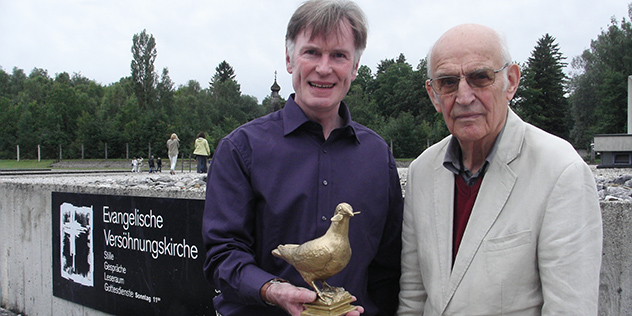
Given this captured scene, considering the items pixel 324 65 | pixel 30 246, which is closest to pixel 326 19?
pixel 324 65

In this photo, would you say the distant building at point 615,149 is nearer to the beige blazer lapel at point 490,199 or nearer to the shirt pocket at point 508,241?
the beige blazer lapel at point 490,199

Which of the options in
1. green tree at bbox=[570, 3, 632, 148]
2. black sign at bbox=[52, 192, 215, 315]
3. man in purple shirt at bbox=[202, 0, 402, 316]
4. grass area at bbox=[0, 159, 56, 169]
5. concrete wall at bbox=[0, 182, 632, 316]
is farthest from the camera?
green tree at bbox=[570, 3, 632, 148]

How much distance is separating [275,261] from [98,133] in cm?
5799

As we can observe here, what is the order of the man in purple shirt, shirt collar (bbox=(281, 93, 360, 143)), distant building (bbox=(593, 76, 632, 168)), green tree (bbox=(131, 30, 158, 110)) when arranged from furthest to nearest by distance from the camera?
green tree (bbox=(131, 30, 158, 110)) → distant building (bbox=(593, 76, 632, 168)) → shirt collar (bbox=(281, 93, 360, 143)) → the man in purple shirt

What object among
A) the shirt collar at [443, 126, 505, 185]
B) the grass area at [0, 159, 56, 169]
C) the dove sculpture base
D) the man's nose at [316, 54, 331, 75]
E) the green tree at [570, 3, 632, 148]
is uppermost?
the green tree at [570, 3, 632, 148]

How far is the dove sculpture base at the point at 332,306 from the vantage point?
1.78 meters

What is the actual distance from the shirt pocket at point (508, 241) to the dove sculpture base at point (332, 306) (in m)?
0.59

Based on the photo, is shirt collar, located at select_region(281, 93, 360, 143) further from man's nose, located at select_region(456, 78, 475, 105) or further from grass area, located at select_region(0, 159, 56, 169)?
grass area, located at select_region(0, 159, 56, 169)

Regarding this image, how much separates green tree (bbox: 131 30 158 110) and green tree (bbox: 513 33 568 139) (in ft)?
150

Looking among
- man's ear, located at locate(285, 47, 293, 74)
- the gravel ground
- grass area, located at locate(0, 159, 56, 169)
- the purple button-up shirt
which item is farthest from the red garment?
grass area, located at locate(0, 159, 56, 169)

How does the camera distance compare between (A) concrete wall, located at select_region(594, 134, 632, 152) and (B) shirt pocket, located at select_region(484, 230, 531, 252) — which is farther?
(A) concrete wall, located at select_region(594, 134, 632, 152)

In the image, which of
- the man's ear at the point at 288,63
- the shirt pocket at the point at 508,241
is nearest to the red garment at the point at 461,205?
the shirt pocket at the point at 508,241

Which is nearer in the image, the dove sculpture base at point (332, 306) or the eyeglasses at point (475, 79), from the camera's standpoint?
the dove sculpture base at point (332, 306)

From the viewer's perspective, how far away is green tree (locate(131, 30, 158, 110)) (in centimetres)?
6412
